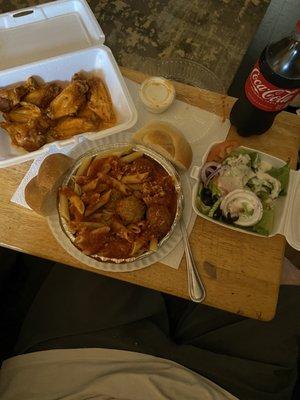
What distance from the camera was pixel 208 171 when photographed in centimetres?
92

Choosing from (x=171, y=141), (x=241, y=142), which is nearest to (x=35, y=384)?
(x=171, y=141)

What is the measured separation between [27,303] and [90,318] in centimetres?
35

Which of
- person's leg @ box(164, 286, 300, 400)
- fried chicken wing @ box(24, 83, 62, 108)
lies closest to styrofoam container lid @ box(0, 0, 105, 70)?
fried chicken wing @ box(24, 83, 62, 108)

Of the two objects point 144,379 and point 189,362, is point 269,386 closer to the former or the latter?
point 189,362

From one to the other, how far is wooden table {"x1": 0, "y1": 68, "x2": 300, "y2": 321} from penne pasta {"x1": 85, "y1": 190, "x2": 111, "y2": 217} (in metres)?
0.12

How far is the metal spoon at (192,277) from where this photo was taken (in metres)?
0.90

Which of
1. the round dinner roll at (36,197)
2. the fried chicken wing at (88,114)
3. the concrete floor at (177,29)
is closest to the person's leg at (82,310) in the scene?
the round dinner roll at (36,197)

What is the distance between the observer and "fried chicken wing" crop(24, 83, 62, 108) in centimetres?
Answer: 98

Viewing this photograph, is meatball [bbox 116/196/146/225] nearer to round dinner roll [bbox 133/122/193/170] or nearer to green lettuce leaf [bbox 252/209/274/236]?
round dinner roll [bbox 133/122/193/170]

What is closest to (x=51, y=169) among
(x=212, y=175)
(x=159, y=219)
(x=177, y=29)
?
(x=159, y=219)

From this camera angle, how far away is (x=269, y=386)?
1.06 metres

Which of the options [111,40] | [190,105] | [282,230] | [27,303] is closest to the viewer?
[282,230]

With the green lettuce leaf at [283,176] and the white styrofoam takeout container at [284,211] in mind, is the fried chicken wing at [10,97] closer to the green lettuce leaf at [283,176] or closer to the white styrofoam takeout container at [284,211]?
A: the white styrofoam takeout container at [284,211]

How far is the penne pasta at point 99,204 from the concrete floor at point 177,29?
0.80m
